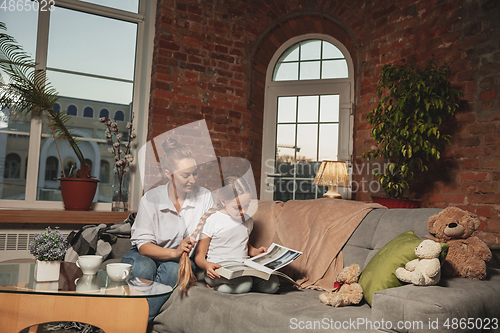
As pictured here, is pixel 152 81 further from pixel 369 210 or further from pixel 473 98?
pixel 473 98

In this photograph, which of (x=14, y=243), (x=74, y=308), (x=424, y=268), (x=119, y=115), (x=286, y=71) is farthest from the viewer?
(x=286, y=71)

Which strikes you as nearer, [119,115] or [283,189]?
[119,115]

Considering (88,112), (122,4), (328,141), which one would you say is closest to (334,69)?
(328,141)

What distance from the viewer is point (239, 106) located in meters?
4.05

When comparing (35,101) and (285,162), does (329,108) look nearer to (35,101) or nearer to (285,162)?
(285,162)

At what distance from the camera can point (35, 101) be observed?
3330 mm

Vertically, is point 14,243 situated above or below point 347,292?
below

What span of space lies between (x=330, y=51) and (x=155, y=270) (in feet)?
9.95

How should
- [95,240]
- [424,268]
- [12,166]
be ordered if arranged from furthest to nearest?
[12,166], [95,240], [424,268]

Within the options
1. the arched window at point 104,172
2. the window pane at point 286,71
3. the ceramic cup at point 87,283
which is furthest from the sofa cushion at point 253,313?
the window pane at point 286,71

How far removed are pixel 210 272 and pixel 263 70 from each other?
2906 mm

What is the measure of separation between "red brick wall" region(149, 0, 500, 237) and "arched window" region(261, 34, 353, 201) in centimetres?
12

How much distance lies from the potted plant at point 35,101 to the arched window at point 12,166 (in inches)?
14.8

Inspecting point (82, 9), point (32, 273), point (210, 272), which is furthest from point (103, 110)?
point (210, 272)
